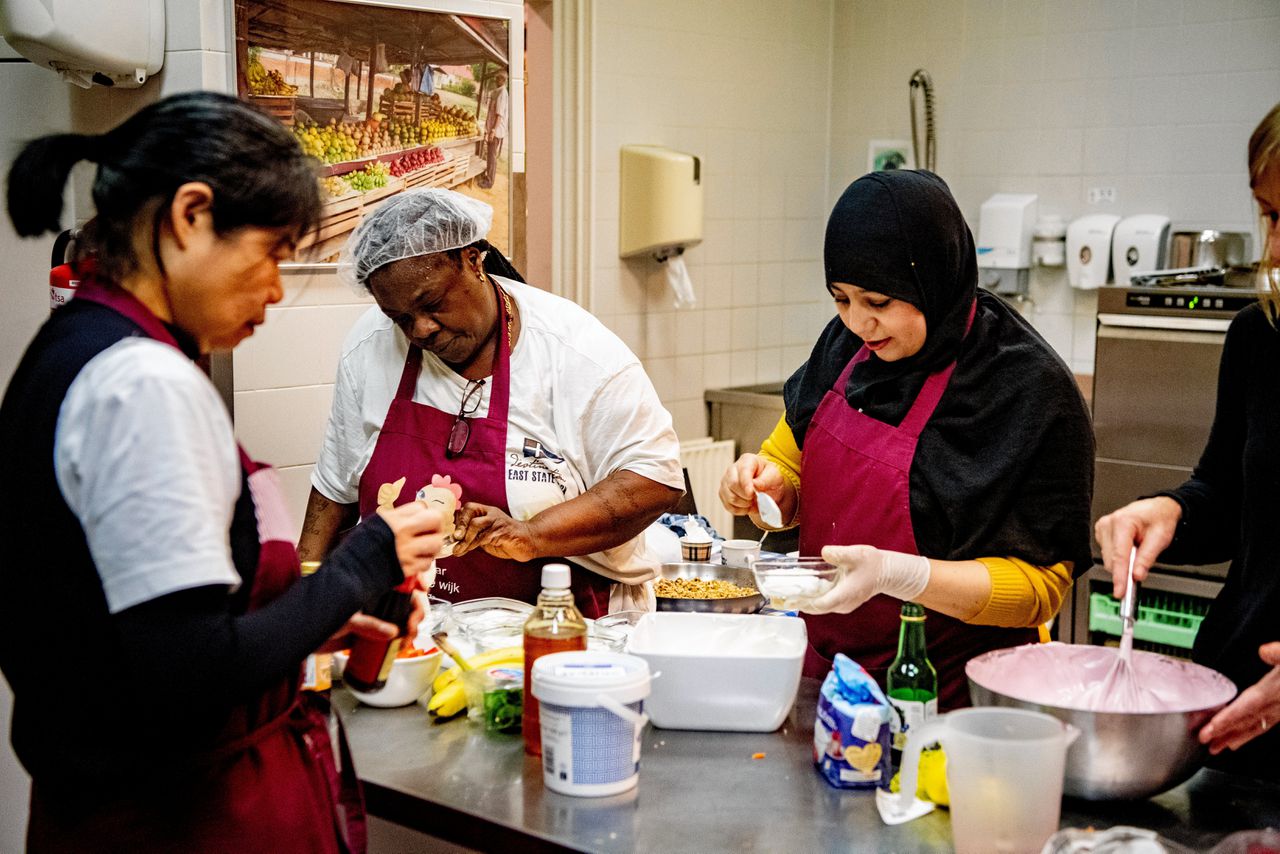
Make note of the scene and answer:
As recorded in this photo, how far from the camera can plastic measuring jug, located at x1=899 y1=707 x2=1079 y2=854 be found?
4.83 ft

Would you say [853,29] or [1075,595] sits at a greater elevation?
[853,29]

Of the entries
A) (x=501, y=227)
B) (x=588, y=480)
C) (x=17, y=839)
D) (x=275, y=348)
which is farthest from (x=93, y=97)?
(x=17, y=839)

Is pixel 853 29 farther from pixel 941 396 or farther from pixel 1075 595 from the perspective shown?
pixel 941 396

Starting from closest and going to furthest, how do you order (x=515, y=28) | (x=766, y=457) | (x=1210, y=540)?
(x=1210, y=540) → (x=766, y=457) → (x=515, y=28)

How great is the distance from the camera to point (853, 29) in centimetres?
569

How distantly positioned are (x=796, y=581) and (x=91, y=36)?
6.30 feet

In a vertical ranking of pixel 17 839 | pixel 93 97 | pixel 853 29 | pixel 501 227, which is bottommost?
pixel 17 839

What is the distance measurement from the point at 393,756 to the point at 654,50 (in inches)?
143

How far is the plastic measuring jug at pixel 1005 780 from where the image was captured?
147cm

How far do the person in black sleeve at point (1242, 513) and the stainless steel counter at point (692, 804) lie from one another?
0.26m

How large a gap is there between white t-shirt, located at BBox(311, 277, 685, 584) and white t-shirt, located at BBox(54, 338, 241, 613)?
120 cm

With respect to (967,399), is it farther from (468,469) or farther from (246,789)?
(246,789)

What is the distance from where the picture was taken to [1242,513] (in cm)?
197

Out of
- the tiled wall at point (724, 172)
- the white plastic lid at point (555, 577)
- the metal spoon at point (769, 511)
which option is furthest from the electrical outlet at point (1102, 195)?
the white plastic lid at point (555, 577)
